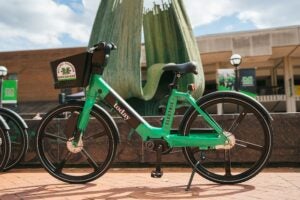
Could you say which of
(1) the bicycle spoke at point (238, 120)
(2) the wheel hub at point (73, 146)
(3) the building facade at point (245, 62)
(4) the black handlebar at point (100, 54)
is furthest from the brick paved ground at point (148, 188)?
(3) the building facade at point (245, 62)

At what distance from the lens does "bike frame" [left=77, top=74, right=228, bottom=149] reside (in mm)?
3969

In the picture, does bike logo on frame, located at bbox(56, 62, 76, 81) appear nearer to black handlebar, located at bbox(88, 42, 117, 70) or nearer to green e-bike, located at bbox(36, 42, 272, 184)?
green e-bike, located at bbox(36, 42, 272, 184)

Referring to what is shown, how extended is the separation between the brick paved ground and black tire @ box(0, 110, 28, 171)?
0.83 feet

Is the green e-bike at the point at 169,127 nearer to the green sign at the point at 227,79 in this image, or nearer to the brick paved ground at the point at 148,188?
the brick paved ground at the point at 148,188

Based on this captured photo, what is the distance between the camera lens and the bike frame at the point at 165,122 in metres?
3.97

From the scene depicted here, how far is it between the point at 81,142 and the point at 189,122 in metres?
1.10

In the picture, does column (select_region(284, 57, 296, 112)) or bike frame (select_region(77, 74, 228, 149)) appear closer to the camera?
bike frame (select_region(77, 74, 228, 149))

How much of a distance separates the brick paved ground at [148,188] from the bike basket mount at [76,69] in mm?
1067

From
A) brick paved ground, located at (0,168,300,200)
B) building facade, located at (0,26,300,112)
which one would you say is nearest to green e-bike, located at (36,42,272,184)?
brick paved ground, located at (0,168,300,200)

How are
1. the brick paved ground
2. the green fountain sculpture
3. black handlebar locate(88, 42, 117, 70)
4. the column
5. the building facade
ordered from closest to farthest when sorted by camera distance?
the brick paved ground < black handlebar locate(88, 42, 117, 70) < the green fountain sculpture < the building facade < the column

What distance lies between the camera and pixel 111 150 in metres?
4.12

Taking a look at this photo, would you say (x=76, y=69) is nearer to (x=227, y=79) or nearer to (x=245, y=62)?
(x=227, y=79)

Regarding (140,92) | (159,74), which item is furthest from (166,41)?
(140,92)

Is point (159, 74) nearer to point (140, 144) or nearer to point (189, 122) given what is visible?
point (140, 144)
